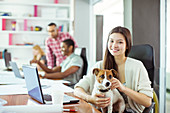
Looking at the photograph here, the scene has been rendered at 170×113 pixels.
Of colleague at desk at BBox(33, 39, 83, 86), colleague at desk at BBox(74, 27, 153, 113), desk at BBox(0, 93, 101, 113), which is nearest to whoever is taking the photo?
desk at BBox(0, 93, 101, 113)

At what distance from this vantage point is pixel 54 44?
463 centimetres

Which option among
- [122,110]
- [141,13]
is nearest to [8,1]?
[141,13]

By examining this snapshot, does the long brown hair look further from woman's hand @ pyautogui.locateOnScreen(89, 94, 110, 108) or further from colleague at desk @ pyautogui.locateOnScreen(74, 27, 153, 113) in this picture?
woman's hand @ pyautogui.locateOnScreen(89, 94, 110, 108)

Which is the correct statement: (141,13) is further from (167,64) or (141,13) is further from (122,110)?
(122,110)

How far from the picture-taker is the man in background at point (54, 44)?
4496 mm

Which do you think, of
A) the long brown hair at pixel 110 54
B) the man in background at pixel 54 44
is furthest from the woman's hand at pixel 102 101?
the man in background at pixel 54 44

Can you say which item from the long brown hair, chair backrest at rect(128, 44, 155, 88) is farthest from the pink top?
the long brown hair

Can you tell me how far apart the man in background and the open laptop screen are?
303cm

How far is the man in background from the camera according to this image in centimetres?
450

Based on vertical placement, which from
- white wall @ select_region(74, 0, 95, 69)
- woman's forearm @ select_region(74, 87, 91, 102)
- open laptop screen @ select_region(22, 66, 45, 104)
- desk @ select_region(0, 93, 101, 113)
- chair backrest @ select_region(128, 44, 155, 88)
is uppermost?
white wall @ select_region(74, 0, 95, 69)

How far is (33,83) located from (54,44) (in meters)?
3.31

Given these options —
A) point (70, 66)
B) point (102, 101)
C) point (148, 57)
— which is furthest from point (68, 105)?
point (70, 66)

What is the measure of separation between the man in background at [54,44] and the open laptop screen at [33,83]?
9.94ft

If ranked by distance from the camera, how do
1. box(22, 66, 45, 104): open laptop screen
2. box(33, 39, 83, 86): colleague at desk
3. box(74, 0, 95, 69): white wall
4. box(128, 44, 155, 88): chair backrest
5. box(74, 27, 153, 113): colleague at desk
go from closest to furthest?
box(22, 66, 45, 104): open laptop screen
box(74, 27, 153, 113): colleague at desk
box(128, 44, 155, 88): chair backrest
box(33, 39, 83, 86): colleague at desk
box(74, 0, 95, 69): white wall
